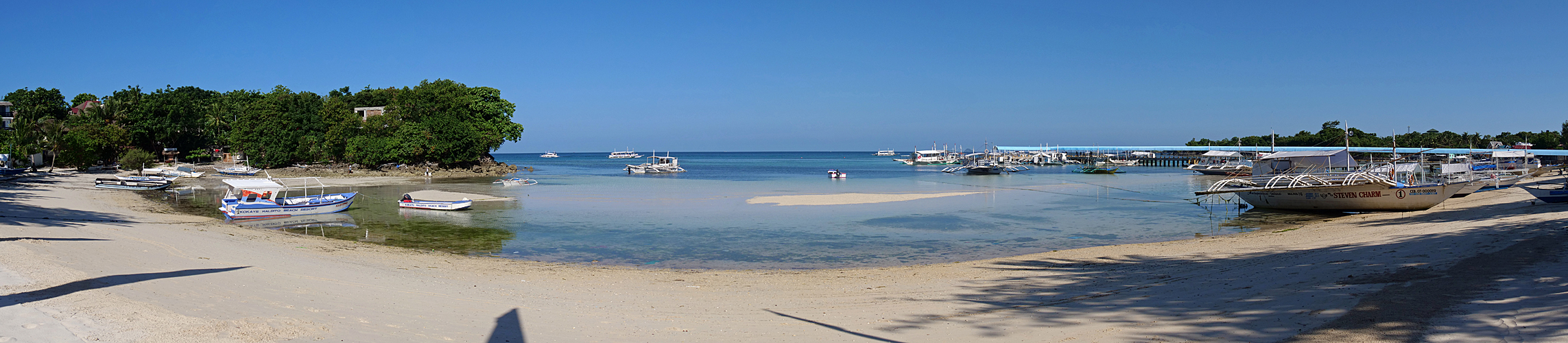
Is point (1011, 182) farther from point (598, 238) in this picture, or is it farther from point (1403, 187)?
point (598, 238)

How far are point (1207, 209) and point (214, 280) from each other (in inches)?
A: 1256

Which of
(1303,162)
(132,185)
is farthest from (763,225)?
(132,185)

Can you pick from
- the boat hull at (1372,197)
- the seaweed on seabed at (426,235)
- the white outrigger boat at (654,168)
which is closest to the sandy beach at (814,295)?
the seaweed on seabed at (426,235)

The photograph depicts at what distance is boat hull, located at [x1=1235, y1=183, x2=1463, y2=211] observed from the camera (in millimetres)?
22469

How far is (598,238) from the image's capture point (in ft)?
69.6

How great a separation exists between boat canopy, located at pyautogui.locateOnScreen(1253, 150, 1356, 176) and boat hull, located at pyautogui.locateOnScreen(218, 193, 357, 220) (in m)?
37.9

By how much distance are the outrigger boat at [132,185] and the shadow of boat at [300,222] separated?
767 inches

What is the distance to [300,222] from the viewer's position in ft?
78.7

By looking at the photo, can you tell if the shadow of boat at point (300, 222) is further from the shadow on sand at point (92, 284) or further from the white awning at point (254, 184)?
the shadow on sand at point (92, 284)

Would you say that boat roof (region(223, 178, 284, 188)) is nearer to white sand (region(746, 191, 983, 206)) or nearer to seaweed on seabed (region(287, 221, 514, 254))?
seaweed on seabed (region(287, 221, 514, 254))

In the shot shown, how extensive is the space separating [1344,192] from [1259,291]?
19.0m

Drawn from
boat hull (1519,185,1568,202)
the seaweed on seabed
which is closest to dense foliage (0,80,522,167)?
the seaweed on seabed

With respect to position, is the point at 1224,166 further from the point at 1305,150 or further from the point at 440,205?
the point at 440,205

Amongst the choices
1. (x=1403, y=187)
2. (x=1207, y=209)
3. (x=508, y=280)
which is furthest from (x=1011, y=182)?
(x=508, y=280)
